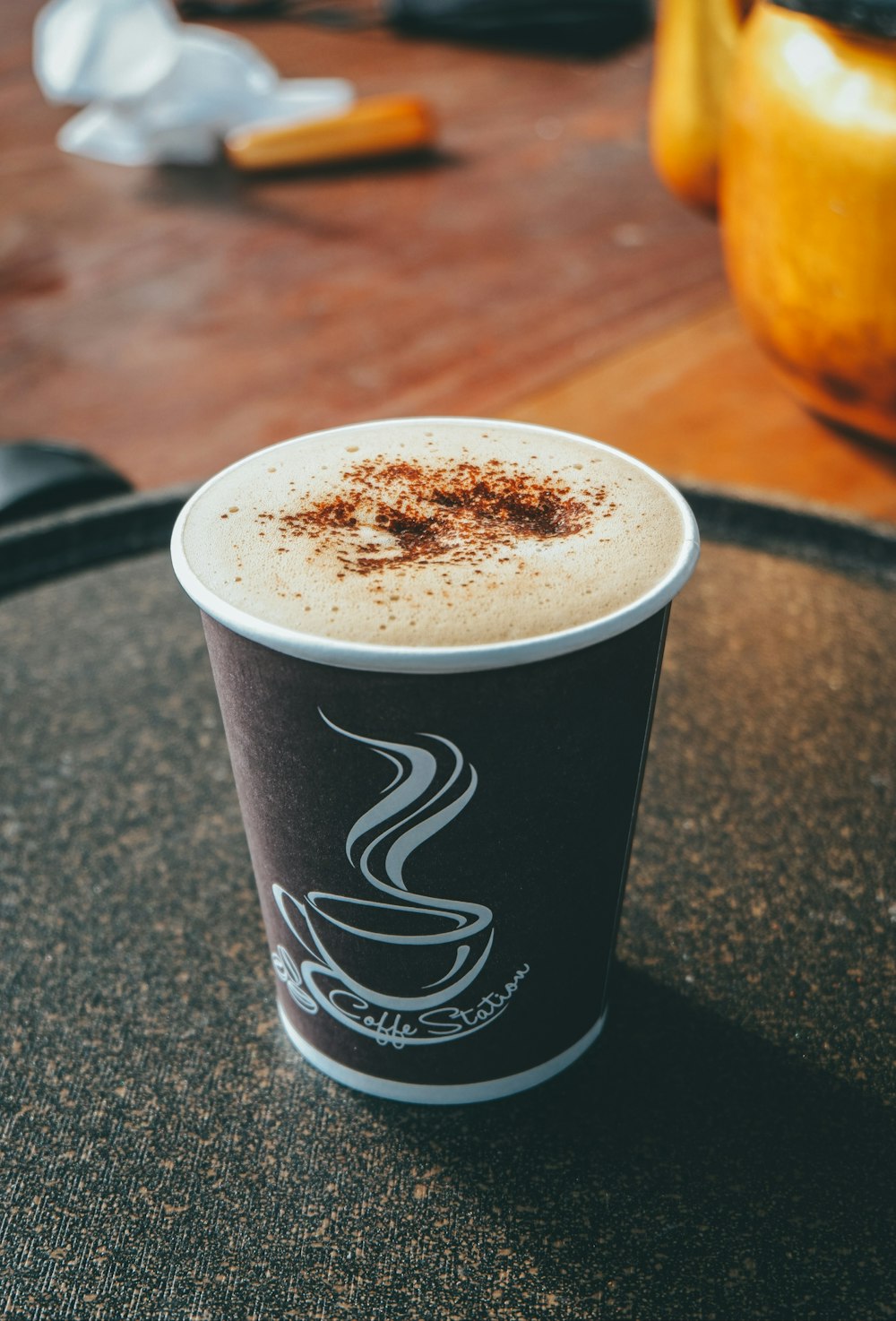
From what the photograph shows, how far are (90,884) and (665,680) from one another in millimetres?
306

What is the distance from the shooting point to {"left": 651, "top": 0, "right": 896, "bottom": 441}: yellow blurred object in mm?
695

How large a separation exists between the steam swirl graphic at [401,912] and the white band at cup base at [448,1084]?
0.04 metres

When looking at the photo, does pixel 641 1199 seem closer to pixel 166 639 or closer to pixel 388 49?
pixel 166 639

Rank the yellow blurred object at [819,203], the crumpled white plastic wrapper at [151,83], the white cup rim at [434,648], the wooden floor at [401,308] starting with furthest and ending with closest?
the crumpled white plastic wrapper at [151,83], the wooden floor at [401,308], the yellow blurred object at [819,203], the white cup rim at [434,648]

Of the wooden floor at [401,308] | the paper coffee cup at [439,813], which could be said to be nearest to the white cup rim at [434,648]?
the paper coffee cup at [439,813]

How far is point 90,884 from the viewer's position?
49 cm

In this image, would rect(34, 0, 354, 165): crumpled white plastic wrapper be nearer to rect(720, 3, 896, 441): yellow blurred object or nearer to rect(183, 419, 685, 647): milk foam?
rect(720, 3, 896, 441): yellow blurred object

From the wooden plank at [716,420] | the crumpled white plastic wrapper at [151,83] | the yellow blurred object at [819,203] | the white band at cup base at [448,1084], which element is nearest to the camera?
the white band at cup base at [448,1084]

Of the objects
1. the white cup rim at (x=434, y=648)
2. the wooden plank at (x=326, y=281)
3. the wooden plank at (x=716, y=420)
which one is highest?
the white cup rim at (x=434, y=648)

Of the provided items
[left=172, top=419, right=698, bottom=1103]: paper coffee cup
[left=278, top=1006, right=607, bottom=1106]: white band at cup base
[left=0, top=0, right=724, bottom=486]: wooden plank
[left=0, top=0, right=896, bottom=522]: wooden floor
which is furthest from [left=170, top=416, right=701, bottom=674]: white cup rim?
[left=0, top=0, right=724, bottom=486]: wooden plank

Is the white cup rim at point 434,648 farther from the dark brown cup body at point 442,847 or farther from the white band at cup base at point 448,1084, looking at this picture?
the white band at cup base at point 448,1084

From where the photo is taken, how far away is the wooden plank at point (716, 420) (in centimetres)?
86

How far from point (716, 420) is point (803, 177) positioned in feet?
0.77

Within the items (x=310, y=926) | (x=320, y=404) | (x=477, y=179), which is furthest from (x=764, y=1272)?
(x=477, y=179)
